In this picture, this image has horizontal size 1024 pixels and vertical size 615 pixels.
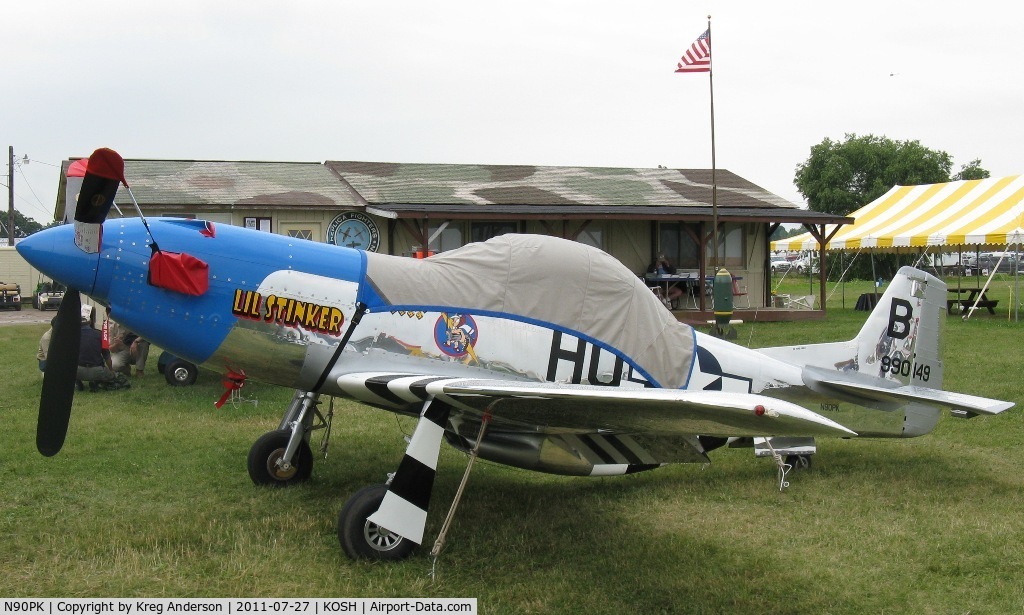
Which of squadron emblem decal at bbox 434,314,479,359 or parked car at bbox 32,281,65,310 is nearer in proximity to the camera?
squadron emblem decal at bbox 434,314,479,359

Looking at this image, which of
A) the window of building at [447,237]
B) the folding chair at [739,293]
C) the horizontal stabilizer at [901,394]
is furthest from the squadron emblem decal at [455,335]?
the folding chair at [739,293]

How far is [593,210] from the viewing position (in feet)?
67.1

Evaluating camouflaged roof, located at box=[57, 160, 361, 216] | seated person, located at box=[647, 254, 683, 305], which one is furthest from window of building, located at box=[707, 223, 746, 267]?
camouflaged roof, located at box=[57, 160, 361, 216]

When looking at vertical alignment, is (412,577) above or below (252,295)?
below

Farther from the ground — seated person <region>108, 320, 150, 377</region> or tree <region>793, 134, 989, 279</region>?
tree <region>793, 134, 989, 279</region>

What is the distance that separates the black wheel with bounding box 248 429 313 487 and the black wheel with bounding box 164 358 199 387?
18.3 ft

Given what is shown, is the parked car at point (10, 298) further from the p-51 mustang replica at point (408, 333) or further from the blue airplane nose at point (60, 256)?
the p-51 mustang replica at point (408, 333)

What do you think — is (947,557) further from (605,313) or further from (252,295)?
(252,295)

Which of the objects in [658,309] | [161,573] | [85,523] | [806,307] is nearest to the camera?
[161,573]

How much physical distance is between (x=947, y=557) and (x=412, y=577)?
329 centimetres

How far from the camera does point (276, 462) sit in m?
6.86

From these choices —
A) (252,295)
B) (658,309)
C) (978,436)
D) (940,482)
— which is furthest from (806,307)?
(252,295)

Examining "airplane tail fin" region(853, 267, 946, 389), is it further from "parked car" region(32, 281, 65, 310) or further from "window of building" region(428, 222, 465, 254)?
"parked car" region(32, 281, 65, 310)

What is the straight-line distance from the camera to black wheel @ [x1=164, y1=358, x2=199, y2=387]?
12.0 m
